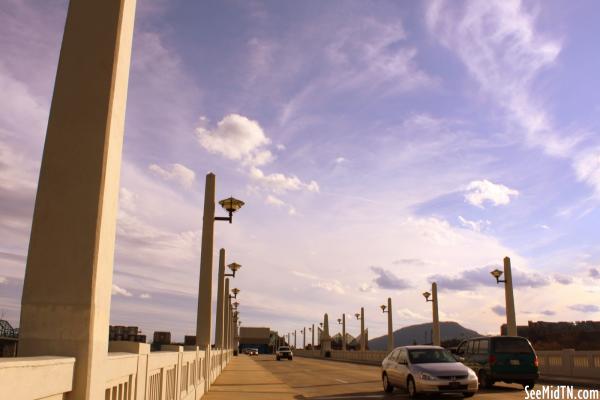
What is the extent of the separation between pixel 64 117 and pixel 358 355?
64.6 metres

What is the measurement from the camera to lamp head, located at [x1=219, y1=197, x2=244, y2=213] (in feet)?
67.6

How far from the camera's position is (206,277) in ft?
71.8

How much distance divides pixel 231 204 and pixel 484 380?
10916 mm

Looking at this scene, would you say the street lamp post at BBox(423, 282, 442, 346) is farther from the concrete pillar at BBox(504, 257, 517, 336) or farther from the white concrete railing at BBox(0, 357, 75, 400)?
the white concrete railing at BBox(0, 357, 75, 400)

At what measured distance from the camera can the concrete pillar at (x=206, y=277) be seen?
21547 millimetres

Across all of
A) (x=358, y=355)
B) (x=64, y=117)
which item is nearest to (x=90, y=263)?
(x=64, y=117)

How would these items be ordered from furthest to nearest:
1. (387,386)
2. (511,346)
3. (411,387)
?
(511,346)
(387,386)
(411,387)

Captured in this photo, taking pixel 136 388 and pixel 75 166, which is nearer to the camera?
pixel 75 166

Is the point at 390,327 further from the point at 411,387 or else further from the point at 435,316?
the point at 411,387

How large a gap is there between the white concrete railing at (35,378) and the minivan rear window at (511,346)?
1797cm

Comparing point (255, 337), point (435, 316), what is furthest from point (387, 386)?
point (255, 337)

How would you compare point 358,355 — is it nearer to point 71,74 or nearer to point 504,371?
point 504,371

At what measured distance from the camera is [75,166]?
4984 mm

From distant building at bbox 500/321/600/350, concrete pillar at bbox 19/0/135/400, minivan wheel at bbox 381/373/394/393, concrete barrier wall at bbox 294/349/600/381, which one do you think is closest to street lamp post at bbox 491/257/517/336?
concrete barrier wall at bbox 294/349/600/381
